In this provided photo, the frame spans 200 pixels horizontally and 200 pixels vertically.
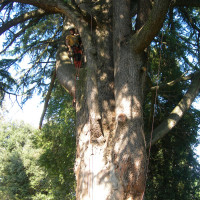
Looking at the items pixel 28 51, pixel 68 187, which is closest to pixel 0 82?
pixel 28 51

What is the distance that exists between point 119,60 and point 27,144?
76.1ft

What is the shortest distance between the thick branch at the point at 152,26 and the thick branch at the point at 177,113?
5.41ft

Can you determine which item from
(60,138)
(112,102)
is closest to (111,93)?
(112,102)

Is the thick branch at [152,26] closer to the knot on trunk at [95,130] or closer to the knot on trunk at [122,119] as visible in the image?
→ the knot on trunk at [122,119]

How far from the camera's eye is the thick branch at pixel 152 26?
3.50 m

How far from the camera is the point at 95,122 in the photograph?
3.52 m

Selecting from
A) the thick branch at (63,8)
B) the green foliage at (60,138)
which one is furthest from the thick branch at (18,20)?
the green foliage at (60,138)

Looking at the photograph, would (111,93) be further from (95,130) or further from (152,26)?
(152,26)

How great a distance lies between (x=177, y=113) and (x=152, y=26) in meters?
2.12

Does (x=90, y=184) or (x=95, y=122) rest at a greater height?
(x=95, y=122)

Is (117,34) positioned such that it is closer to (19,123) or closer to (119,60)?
(119,60)

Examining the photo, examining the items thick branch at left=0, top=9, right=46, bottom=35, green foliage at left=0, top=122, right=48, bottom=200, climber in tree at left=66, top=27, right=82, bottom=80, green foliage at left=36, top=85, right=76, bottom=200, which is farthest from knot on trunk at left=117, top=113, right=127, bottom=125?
green foliage at left=0, top=122, right=48, bottom=200

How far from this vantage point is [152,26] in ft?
11.9

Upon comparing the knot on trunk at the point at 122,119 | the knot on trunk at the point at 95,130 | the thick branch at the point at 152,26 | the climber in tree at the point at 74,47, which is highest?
the climber in tree at the point at 74,47
